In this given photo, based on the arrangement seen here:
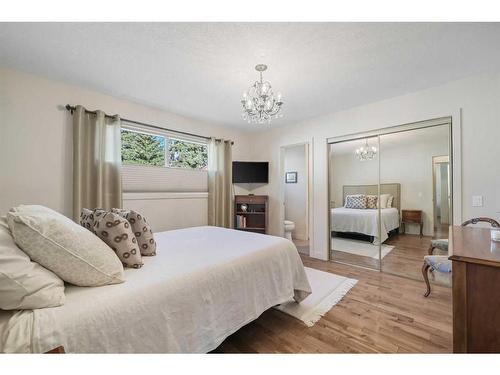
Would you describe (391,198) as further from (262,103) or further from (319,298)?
(262,103)

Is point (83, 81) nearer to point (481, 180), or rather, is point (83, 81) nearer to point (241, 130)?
point (241, 130)

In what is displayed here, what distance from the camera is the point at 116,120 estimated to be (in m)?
2.81

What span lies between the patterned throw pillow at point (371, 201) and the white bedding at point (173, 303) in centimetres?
195

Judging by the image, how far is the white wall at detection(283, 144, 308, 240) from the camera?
4.34 metres

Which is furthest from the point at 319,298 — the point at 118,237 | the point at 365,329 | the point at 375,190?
the point at 118,237

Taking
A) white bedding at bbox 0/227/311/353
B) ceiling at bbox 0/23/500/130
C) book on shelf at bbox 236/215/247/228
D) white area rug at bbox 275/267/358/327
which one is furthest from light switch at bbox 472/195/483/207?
book on shelf at bbox 236/215/247/228

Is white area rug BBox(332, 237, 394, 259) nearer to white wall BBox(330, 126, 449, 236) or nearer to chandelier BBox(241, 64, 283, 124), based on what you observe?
white wall BBox(330, 126, 449, 236)

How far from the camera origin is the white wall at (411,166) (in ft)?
9.11

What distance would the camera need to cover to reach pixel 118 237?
4.26 ft

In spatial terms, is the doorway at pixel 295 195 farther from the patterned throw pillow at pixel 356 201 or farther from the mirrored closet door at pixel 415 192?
the mirrored closet door at pixel 415 192

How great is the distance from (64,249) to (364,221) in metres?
3.67

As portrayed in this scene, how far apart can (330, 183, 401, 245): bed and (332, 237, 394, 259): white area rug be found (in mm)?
126

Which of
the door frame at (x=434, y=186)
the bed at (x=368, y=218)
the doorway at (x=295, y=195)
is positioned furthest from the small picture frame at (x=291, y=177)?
the door frame at (x=434, y=186)
